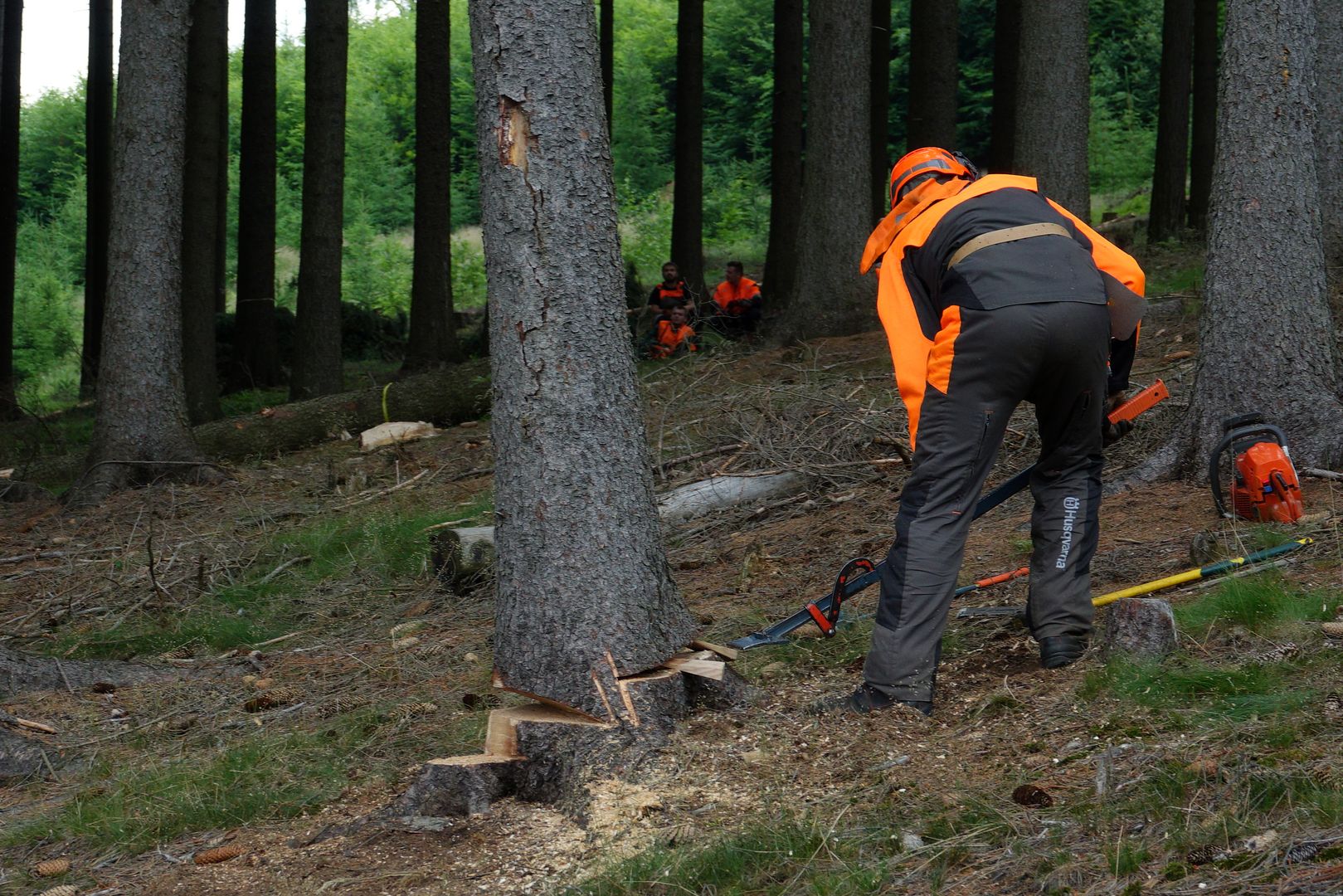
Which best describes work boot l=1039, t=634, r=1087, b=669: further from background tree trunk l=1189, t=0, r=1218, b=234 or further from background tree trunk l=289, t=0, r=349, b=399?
background tree trunk l=1189, t=0, r=1218, b=234

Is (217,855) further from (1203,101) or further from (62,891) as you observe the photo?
(1203,101)

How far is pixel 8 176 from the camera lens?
16875mm

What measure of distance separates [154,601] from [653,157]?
31145mm

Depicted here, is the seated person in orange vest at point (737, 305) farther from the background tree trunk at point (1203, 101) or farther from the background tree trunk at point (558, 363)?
the background tree trunk at point (558, 363)

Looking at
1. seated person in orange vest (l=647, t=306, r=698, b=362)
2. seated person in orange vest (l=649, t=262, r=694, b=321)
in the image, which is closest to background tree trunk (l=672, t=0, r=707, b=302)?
seated person in orange vest (l=649, t=262, r=694, b=321)

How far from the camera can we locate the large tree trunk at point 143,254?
9.49 m

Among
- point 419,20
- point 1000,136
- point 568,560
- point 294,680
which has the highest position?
point 419,20

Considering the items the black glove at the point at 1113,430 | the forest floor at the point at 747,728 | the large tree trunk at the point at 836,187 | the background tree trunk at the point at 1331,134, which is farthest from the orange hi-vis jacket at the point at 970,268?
the large tree trunk at the point at 836,187

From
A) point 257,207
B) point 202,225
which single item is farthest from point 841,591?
point 257,207

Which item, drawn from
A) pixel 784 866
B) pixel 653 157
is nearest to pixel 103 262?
pixel 784 866

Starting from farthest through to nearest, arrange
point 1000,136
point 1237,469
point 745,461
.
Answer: point 1000,136, point 745,461, point 1237,469

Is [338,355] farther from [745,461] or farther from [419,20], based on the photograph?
[745,461]

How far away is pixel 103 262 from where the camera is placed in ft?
58.3

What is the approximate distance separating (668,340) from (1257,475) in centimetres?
823
